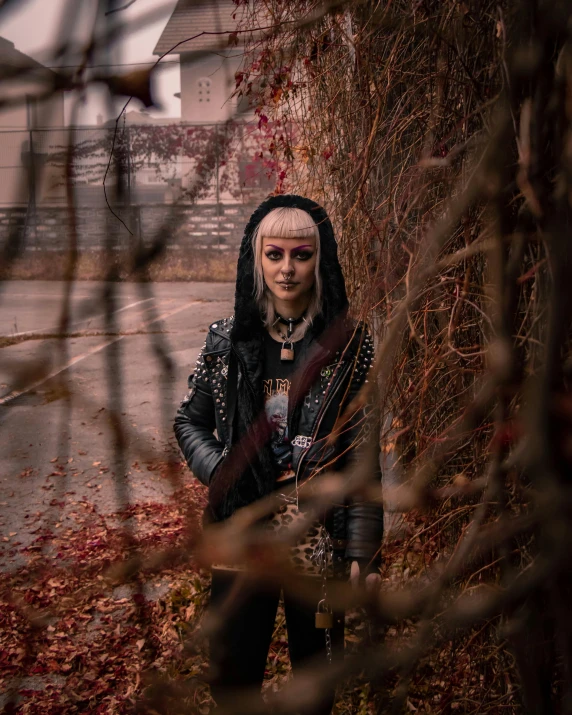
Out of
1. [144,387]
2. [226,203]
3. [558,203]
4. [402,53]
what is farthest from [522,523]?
[226,203]

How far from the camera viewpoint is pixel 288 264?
233 cm

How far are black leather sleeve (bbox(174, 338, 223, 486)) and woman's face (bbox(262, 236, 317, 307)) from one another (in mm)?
340

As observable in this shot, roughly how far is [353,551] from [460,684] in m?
0.66

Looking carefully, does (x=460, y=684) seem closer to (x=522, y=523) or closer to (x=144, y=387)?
(x=522, y=523)

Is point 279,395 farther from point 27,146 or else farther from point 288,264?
point 27,146

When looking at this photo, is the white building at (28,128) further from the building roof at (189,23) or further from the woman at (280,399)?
the woman at (280,399)

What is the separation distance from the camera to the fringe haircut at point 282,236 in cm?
232

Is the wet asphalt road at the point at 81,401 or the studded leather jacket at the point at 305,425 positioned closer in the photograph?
the wet asphalt road at the point at 81,401

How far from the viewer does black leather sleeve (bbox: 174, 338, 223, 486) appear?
2379mm

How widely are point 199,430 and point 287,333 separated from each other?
436mm

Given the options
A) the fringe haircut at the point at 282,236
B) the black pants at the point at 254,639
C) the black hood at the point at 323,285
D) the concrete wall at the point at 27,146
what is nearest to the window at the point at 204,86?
the concrete wall at the point at 27,146

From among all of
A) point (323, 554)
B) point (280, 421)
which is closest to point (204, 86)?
point (280, 421)

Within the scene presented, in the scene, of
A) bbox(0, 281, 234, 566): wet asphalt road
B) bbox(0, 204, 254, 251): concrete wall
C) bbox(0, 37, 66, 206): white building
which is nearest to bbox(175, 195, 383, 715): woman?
A: bbox(0, 281, 234, 566): wet asphalt road

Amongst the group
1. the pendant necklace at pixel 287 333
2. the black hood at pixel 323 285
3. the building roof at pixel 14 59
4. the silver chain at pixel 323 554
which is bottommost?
the silver chain at pixel 323 554
